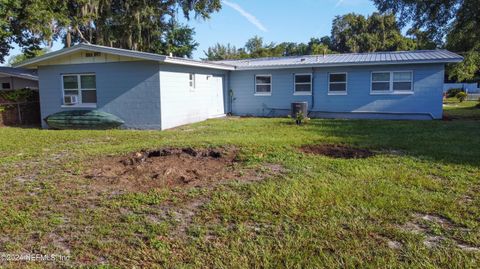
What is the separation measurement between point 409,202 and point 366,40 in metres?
41.8

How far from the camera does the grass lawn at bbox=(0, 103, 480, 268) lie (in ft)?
10.6

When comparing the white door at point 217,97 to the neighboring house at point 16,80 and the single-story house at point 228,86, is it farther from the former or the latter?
the neighboring house at point 16,80

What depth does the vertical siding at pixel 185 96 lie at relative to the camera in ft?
41.5

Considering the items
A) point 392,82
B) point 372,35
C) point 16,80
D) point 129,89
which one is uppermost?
point 372,35

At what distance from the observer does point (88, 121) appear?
1276 cm

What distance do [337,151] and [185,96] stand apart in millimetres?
7883

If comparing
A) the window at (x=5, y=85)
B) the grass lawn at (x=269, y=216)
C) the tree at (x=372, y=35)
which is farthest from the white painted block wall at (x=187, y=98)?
the tree at (x=372, y=35)

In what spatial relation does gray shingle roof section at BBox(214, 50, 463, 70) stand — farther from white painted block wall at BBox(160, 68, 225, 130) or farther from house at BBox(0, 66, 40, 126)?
house at BBox(0, 66, 40, 126)

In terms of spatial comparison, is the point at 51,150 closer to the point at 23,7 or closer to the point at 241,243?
the point at 241,243

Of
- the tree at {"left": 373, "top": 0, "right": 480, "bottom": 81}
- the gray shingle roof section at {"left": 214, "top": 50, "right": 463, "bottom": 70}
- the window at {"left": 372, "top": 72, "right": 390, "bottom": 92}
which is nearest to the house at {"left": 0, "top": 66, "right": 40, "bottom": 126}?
the gray shingle roof section at {"left": 214, "top": 50, "right": 463, "bottom": 70}

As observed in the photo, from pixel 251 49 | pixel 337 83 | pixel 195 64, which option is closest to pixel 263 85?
pixel 337 83

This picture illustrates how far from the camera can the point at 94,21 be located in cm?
2333

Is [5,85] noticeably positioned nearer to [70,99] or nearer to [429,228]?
[70,99]

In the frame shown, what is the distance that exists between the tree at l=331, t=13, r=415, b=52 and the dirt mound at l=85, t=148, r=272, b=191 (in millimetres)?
37720
